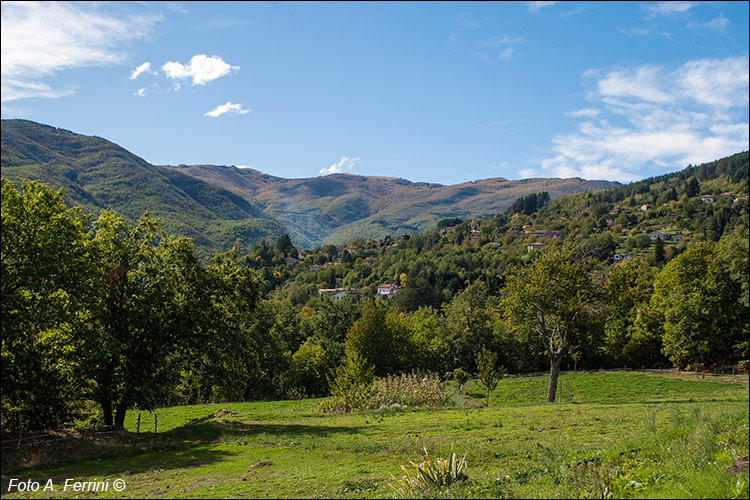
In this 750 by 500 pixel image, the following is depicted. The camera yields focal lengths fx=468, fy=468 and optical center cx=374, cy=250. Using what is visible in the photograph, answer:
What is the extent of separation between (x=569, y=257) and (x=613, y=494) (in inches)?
996

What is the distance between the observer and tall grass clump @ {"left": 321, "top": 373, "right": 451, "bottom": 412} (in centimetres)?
3003

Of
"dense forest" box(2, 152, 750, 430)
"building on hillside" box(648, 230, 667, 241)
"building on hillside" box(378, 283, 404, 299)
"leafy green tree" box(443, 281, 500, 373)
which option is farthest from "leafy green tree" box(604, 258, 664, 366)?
"building on hillside" box(648, 230, 667, 241)

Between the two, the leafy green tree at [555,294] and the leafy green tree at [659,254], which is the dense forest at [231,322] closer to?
the leafy green tree at [555,294]

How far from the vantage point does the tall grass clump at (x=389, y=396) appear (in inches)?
1182

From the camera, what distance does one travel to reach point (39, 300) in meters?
17.4

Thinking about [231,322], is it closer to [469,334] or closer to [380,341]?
[380,341]

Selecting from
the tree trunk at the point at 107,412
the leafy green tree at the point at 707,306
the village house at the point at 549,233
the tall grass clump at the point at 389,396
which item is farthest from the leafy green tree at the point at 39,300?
the village house at the point at 549,233

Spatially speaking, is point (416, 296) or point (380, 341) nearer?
point (380, 341)

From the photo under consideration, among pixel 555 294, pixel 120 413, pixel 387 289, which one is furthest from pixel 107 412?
pixel 387 289

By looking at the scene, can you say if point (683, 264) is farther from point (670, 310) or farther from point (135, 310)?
point (135, 310)

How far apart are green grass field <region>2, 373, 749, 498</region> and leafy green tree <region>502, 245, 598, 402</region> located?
28.6 feet

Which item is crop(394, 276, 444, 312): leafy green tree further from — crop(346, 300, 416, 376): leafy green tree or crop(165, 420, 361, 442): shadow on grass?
crop(165, 420, 361, 442): shadow on grass

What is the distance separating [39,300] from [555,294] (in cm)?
2746

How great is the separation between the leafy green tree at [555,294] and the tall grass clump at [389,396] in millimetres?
7088
